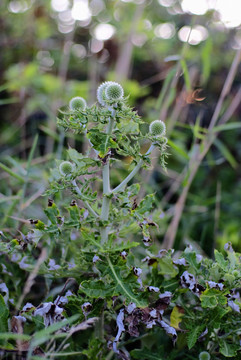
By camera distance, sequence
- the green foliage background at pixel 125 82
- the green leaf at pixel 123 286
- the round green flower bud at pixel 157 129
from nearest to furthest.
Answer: the green leaf at pixel 123 286
the round green flower bud at pixel 157 129
the green foliage background at pixel 125 82

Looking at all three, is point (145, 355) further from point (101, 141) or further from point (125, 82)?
point (125, 82)

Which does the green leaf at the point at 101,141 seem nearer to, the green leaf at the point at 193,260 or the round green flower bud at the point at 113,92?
the round green flower bud at the point at 113,92

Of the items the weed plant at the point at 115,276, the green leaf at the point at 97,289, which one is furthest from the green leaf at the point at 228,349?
the green leaf at the point at 97,289

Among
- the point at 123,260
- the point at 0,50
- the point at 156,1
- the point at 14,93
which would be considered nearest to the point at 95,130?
the point at 123,260

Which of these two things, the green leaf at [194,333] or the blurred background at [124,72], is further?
the blurred background at [124,72]

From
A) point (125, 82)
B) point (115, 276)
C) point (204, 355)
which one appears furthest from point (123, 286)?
Result: point (125, 82)

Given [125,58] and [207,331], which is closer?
[207,331]

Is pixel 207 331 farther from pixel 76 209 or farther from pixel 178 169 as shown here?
pixel 178 169
